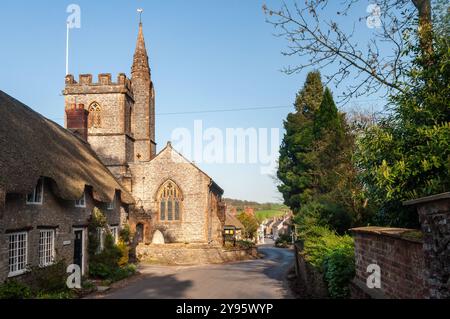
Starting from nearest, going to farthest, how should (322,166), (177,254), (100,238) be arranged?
(100,238), (322,166), (177,254)

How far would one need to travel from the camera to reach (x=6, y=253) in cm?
1401

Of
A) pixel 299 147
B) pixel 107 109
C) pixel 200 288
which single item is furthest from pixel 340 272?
pixel 107 109

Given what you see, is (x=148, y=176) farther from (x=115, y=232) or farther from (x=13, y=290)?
(x=13, y=290)

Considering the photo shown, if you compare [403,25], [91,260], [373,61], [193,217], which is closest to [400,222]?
[373,61]

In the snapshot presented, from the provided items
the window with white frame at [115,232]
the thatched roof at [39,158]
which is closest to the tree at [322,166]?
the thatched roof at [39,158]

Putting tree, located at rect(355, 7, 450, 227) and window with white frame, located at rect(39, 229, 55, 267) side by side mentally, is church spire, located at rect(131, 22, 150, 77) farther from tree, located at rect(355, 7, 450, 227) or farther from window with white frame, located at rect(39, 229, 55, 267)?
tree, located at rect(355, 7, 450, 227)

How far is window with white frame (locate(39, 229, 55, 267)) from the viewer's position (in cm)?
1664

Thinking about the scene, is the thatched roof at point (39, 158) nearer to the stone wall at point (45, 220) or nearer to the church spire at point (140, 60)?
the stone wall at point (45, 220)

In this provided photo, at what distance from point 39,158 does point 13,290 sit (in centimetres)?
558

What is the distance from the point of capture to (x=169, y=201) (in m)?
37.2

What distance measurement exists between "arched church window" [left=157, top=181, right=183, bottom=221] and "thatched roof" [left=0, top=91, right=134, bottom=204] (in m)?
11.9

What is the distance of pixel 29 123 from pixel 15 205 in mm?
6066

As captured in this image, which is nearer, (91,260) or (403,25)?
(403,25)
